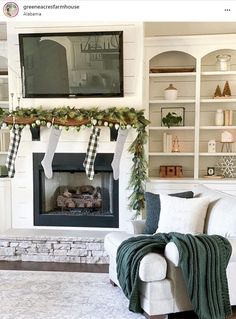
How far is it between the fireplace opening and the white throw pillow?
→ 1.36 m

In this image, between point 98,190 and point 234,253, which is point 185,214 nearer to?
point 234,253

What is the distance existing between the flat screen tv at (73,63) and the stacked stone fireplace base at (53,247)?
168 centimetres

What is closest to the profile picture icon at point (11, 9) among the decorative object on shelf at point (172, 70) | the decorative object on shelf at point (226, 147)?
the decorative object on shelf at point (172, 70)

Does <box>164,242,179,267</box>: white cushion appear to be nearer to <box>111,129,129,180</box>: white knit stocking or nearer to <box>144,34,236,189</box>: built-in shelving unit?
<box>111,129,129,180</box>: white knit stocking

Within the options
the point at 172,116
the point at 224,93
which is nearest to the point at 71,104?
the point at 172,116

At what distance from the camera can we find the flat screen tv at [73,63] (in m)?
4.45

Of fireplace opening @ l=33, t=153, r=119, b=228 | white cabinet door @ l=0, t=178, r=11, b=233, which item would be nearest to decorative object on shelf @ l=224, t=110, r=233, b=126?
fireplace opening @ l=33, t=153, r=119, b=228

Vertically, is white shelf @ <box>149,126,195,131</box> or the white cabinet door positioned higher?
white shelf @ <box>149,126,195,131</box>

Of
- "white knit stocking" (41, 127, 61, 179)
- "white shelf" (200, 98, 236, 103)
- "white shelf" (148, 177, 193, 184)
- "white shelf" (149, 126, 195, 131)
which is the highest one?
"white shelf" (200, 98, 236, 103)

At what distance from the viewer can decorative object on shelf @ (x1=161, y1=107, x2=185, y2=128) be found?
5.23 m

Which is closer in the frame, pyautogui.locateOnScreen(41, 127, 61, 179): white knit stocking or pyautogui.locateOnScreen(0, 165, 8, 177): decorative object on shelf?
pyautogui.locateOnScreen(41, 127, 61, 179): white knit stocking

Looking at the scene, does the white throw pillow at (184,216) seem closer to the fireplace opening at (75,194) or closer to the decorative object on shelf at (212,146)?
the fireplace opening at (75,194)

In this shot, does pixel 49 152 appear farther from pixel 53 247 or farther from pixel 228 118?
pixel 228 118

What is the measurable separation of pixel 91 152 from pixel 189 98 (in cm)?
177
